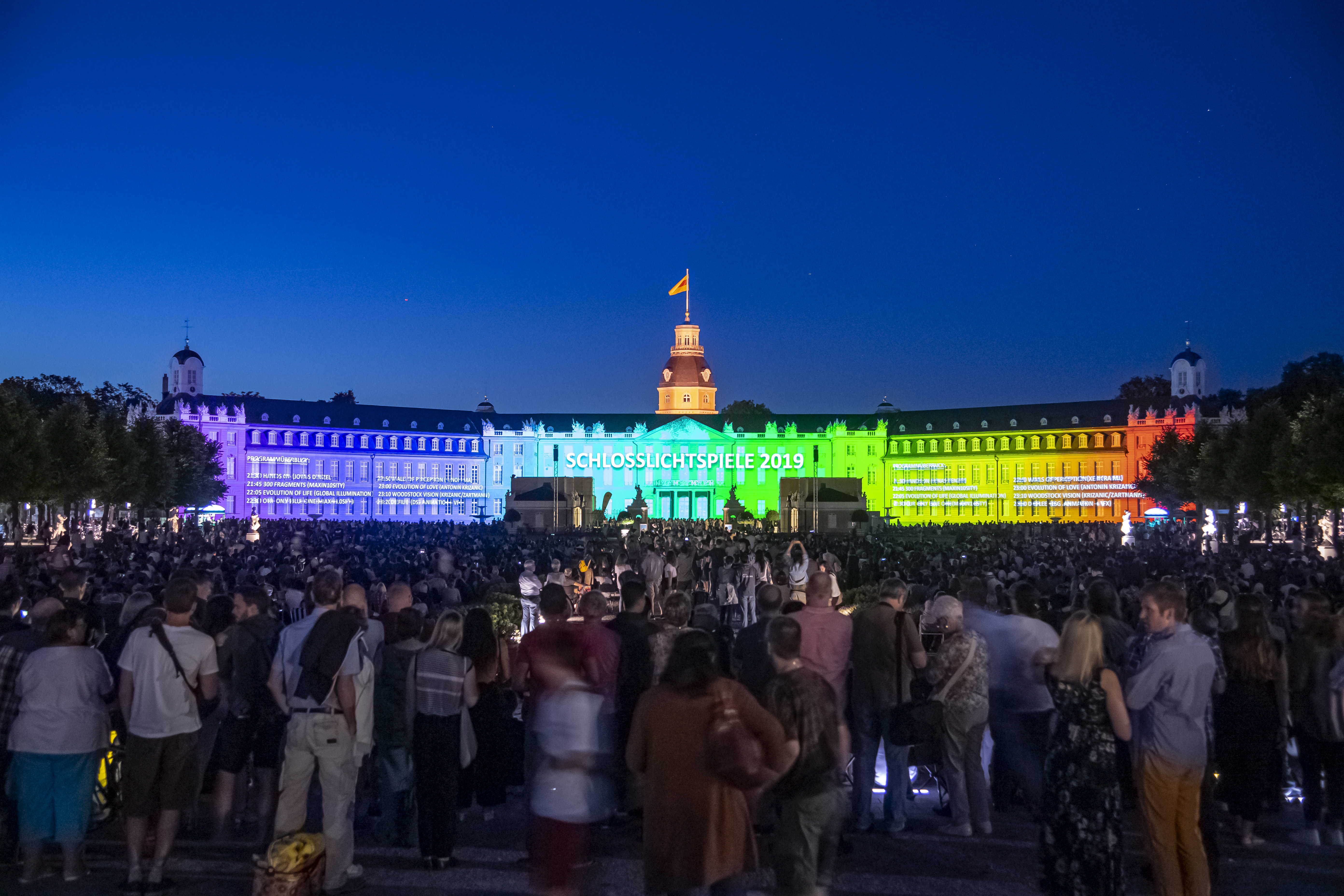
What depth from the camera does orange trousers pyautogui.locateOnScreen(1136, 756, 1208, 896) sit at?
666cm

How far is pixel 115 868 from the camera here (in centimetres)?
783

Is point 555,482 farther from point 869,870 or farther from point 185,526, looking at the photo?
point 869,870

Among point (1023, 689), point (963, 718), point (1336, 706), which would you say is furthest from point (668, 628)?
point (1336, 706)

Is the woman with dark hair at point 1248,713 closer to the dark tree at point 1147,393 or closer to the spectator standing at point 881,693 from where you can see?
the spectator standing at point 881,693

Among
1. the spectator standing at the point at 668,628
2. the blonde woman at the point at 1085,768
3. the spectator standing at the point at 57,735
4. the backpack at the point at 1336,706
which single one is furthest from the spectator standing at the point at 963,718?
the spectator standing at the point at 57,735

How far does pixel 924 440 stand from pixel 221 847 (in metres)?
122

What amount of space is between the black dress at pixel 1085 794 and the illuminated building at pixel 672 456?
101m

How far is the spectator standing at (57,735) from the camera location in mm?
7355

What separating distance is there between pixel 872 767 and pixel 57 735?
18.6 feet

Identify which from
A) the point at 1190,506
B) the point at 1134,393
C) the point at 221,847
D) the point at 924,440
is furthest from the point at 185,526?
the point at 1134,393

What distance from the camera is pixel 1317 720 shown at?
8664 millimetres

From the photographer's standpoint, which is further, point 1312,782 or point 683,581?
point 683,581

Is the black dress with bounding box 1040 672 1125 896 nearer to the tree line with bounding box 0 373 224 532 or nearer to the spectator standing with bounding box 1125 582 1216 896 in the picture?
the spectator standing with bounding box 1125 582 1216 896

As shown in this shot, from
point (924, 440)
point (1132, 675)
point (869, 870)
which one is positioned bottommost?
point (869, 870)
